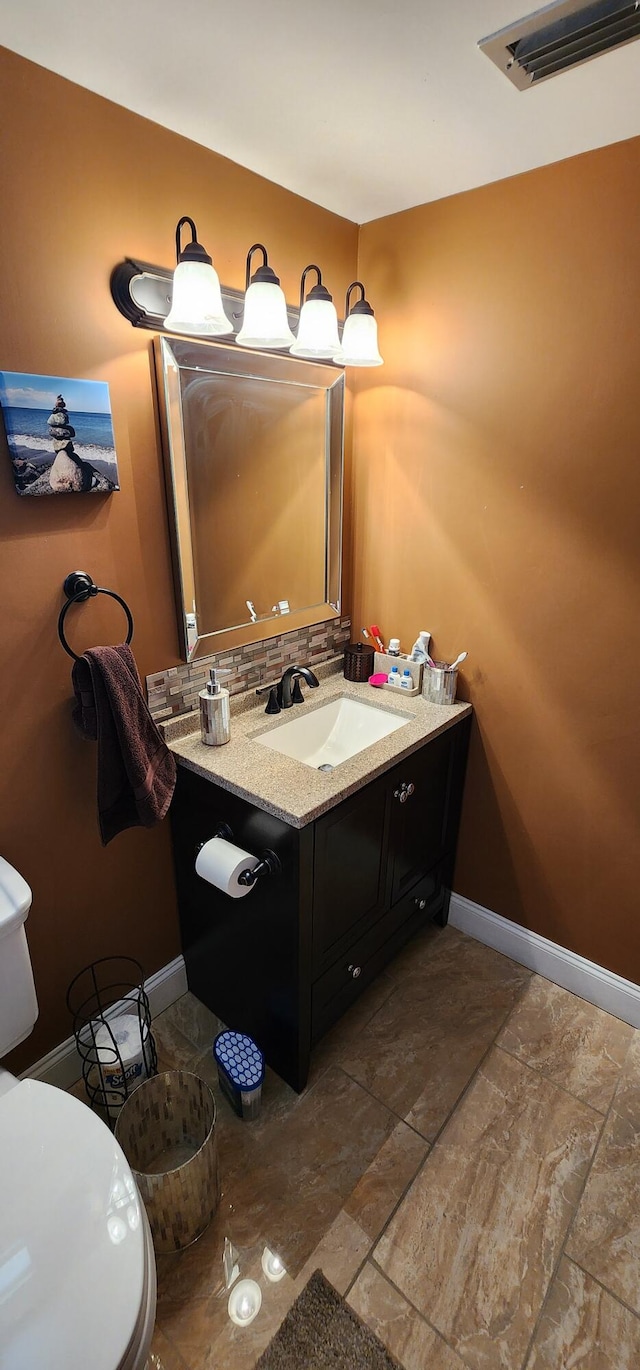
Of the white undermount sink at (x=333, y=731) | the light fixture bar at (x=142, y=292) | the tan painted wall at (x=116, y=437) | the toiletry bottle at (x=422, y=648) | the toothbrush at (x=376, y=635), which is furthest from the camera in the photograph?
the toothbrush at (x=376, y=635)

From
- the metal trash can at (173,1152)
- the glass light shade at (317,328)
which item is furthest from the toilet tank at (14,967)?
the glass light shade at (317,328)

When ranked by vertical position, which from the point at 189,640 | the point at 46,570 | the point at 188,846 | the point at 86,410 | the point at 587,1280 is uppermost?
the point at 86,410

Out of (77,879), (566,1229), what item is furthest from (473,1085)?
(77,879)

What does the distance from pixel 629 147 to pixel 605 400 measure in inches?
19.1

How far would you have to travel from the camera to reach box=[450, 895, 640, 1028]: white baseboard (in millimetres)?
1767

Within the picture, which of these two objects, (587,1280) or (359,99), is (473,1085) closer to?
(587,1280)

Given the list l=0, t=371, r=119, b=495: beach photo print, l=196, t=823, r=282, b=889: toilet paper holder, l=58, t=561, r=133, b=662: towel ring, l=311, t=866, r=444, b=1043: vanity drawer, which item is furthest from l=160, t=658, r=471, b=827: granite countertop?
l=0, t=371, r=119, b=495: beach photo print

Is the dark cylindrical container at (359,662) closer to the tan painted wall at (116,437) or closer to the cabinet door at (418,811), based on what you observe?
the cabinet door at (418,811)

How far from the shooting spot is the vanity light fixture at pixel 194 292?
1198 mm

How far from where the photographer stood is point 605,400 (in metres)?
1.41

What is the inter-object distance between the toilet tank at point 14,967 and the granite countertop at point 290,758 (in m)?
0.46

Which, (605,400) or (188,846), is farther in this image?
(188,846)

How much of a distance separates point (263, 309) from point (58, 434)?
546mm

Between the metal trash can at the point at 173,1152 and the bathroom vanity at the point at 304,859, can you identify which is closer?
the metal trash can at the point at 173,1152
